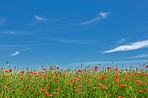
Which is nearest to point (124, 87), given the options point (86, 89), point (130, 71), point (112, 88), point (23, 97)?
point (112, 88)

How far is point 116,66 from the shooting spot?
7.14 m

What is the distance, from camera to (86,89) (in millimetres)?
5691

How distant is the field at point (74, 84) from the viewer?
536 cm

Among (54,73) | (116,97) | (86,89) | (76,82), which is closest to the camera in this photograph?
(116,97)

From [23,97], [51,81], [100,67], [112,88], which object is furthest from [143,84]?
[23,97]

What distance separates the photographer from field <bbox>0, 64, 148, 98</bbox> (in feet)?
17.6

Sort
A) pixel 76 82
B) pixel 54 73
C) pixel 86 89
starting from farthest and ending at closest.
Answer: pixel 54 73 < pixel 76 82 < pixel 86 89

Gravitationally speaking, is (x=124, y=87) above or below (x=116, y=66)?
below

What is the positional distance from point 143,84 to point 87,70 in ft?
7.54

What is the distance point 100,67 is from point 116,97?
7.59 ft

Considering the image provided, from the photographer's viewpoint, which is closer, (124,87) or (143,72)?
(124,87)

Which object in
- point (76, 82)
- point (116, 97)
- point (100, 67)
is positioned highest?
point (100, 67)

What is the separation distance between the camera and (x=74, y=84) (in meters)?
5.94

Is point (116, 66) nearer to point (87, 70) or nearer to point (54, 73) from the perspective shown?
point (87, 70)
